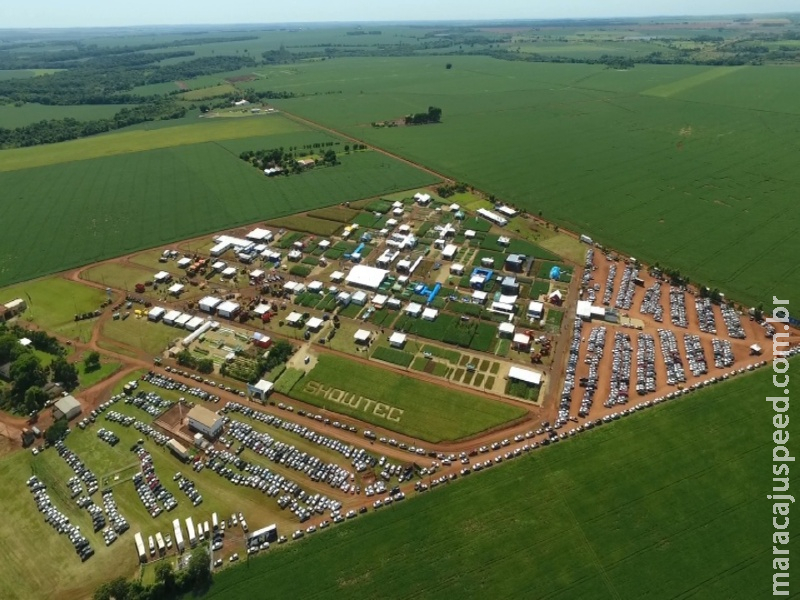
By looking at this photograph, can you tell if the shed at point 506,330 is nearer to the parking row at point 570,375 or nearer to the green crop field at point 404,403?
the parking row at point 570,375

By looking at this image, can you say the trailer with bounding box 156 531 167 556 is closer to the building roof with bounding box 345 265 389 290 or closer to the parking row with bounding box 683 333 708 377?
the building roof with bounding box 345 265 389 290

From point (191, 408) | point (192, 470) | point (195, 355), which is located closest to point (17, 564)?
point (192, 470)

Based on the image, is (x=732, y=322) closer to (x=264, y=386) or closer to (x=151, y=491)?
(x=264, y=386)

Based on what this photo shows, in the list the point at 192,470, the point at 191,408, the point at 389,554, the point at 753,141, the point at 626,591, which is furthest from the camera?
the point at 753,141

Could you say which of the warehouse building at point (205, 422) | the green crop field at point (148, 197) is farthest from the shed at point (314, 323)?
the green crop field at point (148, 197)

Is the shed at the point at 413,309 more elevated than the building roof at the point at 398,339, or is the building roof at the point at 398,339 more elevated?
the shed at the point at 413,309

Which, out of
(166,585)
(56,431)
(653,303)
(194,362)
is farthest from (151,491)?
(653,303)

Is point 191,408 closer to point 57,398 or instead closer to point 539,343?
point 57,398
